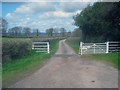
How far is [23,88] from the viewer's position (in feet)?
15.4

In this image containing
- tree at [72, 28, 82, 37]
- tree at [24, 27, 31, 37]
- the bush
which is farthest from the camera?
tree at [72, 28, 82, 37]

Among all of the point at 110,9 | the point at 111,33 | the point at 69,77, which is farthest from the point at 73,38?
the point at 69,77

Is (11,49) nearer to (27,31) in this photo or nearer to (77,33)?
(27,31)

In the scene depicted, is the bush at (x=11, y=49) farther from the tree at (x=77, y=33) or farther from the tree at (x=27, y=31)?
the tree at (x=77, y=33)

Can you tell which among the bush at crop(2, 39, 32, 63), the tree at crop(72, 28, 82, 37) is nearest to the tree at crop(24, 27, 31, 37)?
the bush at crop(2, 39, 32, 63)

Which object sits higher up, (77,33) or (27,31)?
(77,33)

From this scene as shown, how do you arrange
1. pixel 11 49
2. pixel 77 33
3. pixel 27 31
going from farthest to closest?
pixel 77 33, pixel 27 31, pixel 11 49

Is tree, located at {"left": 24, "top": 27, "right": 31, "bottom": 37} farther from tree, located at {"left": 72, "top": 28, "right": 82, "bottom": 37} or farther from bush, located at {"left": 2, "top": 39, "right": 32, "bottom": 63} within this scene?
tree, located at {"left": 72, "top": 28, "right": 82, "bottom": 37}

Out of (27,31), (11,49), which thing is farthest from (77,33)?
(11,49)

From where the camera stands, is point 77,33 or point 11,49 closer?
point 11,49

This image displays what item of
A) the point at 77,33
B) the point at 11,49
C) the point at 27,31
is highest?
the point at 77,33

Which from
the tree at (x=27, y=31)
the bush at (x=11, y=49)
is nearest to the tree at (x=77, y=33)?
the tree at (x=27, y=31)

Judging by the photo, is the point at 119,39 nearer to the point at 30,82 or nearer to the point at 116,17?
the point at 116,17

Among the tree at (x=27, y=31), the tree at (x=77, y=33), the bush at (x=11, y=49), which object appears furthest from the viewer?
the tree at (x=77, y=33)
